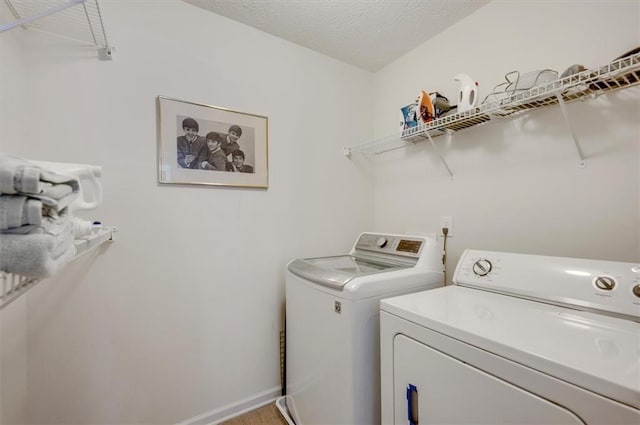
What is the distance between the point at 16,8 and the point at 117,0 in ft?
1.32

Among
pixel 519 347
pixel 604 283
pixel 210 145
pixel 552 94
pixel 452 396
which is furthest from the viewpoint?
pixel 210 145

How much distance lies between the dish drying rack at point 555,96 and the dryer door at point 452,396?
41.9 inches

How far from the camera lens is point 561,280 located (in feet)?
3.23

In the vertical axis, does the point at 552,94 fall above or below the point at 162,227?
above

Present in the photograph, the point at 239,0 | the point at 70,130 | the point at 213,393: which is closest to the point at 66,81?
the point at 70,130

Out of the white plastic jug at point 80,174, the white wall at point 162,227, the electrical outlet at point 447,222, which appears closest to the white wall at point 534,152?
the electrical outlet at point 447,222

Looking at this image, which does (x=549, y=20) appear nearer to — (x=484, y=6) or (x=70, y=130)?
(x=484, y=6)

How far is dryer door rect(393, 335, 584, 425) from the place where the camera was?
2.10ft

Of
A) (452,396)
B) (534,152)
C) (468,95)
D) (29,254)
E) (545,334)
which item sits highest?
(468,95)

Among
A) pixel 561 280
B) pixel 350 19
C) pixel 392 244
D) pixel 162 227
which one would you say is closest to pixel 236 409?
pixel 162 227

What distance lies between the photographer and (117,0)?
1354 mm

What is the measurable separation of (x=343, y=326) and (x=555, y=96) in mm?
1350

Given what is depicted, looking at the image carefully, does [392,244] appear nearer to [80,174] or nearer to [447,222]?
[447,222]

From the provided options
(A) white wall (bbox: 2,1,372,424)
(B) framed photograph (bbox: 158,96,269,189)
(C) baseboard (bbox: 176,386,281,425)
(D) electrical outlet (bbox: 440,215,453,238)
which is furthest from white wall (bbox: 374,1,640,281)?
(C) baseboard (bbox: 176,386,281,425)
